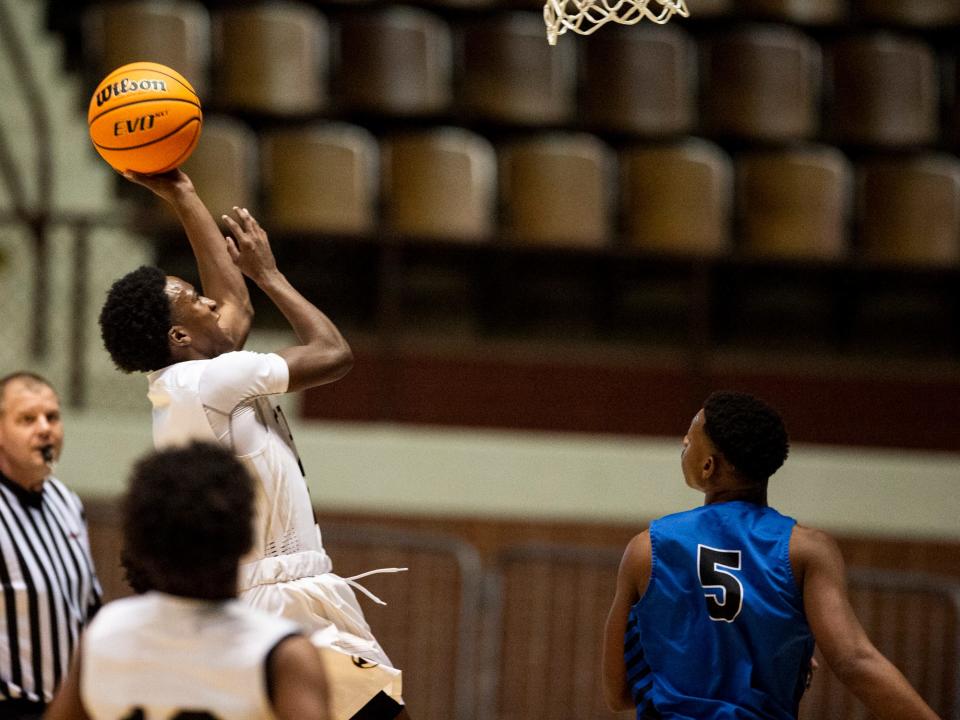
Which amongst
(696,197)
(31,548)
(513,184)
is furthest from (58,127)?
(31,548)

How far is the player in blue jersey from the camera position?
10.6 feet

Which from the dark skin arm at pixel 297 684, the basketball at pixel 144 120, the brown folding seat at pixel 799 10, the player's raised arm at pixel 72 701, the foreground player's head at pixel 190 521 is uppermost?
the brown folding seat at pixel 799 10

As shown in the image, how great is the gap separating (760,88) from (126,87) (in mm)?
5624

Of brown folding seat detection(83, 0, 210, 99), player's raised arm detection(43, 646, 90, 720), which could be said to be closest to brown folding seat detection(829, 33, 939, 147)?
brown folding seat detection(83, 0, 210, 99)

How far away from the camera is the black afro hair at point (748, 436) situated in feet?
10.9

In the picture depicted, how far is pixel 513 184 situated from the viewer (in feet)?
26.3

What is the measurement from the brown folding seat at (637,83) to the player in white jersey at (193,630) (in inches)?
259

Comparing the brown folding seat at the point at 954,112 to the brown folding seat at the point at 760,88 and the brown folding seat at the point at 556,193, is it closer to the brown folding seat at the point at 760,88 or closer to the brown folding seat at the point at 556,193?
the brown folding seat at the point at 760,88

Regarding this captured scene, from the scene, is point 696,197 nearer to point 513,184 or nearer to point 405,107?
point 513,184

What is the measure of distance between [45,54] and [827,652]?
23.1ft

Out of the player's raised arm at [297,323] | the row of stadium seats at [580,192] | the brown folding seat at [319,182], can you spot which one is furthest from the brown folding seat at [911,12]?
the player's raised arm at [297,323]

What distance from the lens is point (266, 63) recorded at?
8.17m

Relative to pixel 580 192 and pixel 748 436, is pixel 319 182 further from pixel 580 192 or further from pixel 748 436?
pixel 748 436

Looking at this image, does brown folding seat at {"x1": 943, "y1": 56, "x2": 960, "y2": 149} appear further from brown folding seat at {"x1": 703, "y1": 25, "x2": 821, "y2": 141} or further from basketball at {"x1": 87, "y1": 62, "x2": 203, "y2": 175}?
basketball at {"x1": 87, "y1": 62, "x2": 203, "y2": 175}
